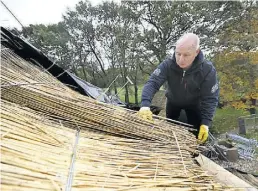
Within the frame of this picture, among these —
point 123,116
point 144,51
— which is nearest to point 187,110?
point 123,116

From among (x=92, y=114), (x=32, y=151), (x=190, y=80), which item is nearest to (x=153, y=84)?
(x=190, y=80)

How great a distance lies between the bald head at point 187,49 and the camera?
7.41ft

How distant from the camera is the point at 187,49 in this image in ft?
7.47

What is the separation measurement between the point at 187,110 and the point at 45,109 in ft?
5.57

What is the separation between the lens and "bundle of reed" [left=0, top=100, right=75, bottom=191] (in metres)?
1.02

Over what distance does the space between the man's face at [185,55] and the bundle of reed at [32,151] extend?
1211 millimetres

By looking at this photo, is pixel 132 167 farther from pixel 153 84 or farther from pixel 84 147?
pixel 153 84

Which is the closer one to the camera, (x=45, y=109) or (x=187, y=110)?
(x=45, y=109)

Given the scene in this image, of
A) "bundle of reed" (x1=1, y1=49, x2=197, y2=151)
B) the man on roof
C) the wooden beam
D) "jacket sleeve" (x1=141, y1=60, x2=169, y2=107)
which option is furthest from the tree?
"bundle of reed" (x1=1, y1=49, x2=197, y2=151)

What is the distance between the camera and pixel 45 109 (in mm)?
1810

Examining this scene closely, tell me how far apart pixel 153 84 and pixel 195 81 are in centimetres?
40

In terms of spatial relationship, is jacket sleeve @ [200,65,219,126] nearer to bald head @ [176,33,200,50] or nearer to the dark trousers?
the dark trousers

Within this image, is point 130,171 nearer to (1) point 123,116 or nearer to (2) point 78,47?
(1) point 123,116

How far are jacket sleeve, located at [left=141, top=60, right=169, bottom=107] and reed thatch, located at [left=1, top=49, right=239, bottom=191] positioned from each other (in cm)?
36
